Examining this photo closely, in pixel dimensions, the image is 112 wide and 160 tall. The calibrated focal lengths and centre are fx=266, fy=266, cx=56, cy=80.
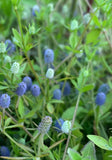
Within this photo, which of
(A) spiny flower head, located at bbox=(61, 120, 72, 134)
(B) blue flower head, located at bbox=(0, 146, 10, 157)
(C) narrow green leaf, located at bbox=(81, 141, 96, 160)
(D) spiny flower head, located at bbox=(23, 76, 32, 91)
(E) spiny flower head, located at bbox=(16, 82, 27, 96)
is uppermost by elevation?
(D) spiny flower head, located at bbox=(23, 76, 32, 91)

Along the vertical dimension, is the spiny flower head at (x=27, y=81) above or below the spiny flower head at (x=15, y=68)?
below

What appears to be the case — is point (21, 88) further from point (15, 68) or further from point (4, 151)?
point (4, 151)

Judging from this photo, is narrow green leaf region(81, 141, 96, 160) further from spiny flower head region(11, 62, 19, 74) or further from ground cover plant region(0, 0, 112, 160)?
spiny flower head region(11, 62, 19, 74)

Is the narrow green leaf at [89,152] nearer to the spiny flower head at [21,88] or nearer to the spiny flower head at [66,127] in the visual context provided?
the spiny flower head at [66,127]

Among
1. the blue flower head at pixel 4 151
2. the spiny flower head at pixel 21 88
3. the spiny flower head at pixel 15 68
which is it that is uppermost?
the spiny flower head at pixel 15 68

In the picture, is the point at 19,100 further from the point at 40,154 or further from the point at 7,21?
the point at 7,21

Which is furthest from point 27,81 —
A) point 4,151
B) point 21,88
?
point 4,151

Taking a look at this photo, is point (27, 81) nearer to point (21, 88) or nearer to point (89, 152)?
point (21, 88)

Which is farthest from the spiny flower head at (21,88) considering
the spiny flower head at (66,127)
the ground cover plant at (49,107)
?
the spiny flower head at (66,127)

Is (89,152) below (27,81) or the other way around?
below

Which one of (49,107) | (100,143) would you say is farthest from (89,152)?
(49,107)

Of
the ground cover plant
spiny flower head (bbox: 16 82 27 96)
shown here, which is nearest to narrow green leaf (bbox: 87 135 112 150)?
the ground cover plant
